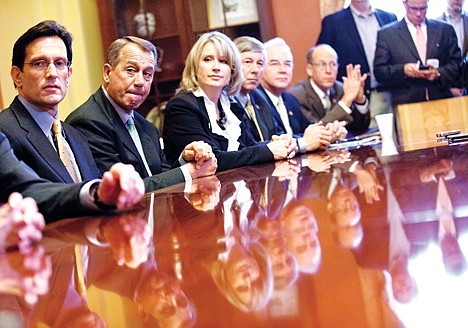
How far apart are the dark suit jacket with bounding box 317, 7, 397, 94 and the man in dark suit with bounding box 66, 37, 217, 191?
3.66 meters

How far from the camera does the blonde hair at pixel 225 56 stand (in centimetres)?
367

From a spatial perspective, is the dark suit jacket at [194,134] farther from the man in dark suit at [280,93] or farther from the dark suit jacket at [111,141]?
the man in dark suit at [280,93]

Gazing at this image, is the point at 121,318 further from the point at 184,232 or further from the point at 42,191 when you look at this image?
the point at 42,191

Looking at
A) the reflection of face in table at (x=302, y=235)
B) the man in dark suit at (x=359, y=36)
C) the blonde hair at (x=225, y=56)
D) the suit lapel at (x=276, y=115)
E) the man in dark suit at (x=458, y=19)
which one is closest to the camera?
the reflection of face in table at (x=302, y=235)

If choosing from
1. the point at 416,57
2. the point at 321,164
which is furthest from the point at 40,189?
the point at 416,57

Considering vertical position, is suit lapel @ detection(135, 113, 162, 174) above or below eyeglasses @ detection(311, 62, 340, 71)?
below

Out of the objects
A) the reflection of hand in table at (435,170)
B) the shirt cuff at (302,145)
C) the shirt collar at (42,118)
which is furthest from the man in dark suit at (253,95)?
the reflection of hand in table at (435,170)

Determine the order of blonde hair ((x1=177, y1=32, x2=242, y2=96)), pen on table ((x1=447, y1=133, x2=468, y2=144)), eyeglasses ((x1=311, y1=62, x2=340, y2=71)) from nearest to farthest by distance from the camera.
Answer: pen on table ((x1=447, y1=133, x2=468, y2=144))
blonde hair ((x1=177, y1=32, x2=242, y2=96))
eyeglasses ((x1=311, y1=62, x2=340, y2=71))

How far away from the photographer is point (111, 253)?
102 centimetres

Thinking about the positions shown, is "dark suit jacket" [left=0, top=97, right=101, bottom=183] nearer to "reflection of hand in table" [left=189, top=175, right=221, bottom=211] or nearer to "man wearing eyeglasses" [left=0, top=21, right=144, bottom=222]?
"man wearing eyeglasses" [left=0, top=21, right=144, bottom=222]

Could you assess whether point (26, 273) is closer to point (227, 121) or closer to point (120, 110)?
point (120, 110)

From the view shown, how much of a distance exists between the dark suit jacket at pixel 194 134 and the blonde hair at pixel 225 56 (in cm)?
14

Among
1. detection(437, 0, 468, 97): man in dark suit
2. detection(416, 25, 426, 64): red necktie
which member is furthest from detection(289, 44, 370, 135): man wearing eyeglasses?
detection(437, 0, 468, 97): man in dark suit

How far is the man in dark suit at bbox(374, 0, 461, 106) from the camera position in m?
6.46
